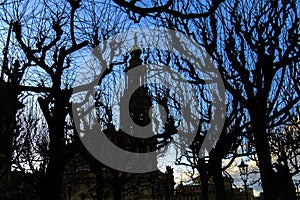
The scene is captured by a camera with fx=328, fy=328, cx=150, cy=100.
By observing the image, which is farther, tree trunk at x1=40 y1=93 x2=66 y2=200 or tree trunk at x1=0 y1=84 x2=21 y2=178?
tree trunk at x1=0 y1=84 x2=21 y2=178

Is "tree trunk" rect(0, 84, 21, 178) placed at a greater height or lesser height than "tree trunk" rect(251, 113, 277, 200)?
greater

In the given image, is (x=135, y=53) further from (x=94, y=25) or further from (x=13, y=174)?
(x=13, y=174)

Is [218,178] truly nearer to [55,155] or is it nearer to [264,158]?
[264,158]

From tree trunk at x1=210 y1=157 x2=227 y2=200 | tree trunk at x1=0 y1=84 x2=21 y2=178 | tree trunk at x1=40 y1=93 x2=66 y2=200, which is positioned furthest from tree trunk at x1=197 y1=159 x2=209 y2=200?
tree trunk at x1=0 y1=84 x2=21 y2=178

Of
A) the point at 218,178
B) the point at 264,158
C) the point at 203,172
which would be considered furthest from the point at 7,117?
the point at 264,158

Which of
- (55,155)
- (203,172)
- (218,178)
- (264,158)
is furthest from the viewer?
(203,172)

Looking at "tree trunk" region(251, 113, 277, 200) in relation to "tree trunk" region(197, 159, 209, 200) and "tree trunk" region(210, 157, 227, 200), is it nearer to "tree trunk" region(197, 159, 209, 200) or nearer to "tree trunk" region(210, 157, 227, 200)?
"tree trunk" region(210, 157, 227, 200)

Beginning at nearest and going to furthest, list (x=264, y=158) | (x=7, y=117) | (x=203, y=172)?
(x=264, y=158) < (x=7, y=117) < (x=203, y=172)

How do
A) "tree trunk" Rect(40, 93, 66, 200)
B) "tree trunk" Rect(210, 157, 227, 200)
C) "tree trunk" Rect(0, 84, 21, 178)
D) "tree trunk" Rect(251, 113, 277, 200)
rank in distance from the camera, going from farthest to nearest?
"tree trunk" Rect(210, 157, 227, 200)
"tree trunk" Rect(0, 84, 21, 178)
"tree trunk" Rect(40, 93, 66, 200)
"tree trunk" Rect(251, 113, 277, 200)

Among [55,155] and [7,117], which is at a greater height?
[7,117]

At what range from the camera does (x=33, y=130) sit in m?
21.8

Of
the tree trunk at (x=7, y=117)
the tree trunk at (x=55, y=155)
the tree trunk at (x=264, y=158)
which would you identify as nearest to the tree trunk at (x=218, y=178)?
the tree trunk at (x=264, y=158)

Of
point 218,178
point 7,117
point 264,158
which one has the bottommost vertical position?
point 218,178

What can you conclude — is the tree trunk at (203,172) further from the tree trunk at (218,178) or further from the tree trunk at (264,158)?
the tree trunk at (264,158)
